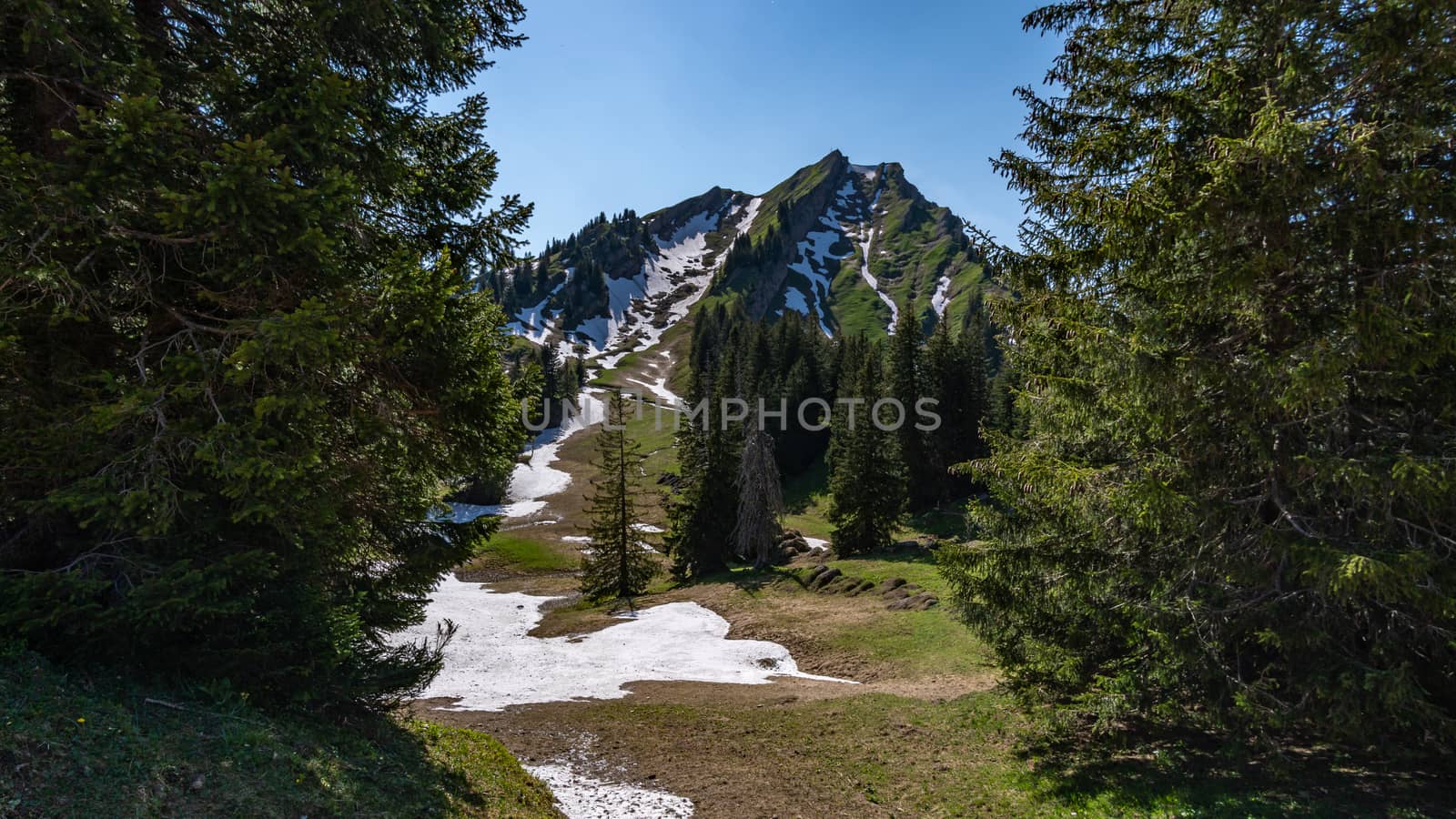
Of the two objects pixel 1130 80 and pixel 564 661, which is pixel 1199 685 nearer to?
pixel 1130 80

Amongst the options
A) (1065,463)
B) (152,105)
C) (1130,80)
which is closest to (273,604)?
(152,105)

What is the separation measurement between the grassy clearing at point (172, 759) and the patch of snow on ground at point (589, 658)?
9.55m

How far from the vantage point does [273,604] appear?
5867mm

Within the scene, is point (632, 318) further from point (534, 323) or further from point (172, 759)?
point (172, 759)

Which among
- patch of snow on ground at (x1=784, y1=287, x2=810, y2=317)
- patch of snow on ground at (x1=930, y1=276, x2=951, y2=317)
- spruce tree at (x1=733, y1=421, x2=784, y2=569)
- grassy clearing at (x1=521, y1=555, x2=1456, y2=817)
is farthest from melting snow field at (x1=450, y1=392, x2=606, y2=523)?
patch of snow on ground at (x1=930, y1=276, x2=951, y2=317)

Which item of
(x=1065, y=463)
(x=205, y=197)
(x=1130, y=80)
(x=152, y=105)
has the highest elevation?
(x=1130, y=80)

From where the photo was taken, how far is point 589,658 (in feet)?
68.5

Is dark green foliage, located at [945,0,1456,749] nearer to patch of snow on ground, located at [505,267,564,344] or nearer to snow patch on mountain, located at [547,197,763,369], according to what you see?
snow patch on mountain, located at [547,197,763,369]

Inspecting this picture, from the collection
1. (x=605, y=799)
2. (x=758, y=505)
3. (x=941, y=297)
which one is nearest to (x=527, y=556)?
(x=758, y=505)

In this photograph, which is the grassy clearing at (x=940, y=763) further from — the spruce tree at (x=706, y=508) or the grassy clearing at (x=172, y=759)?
the spruce tree at (x=706, y=508)

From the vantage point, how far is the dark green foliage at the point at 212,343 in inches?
197

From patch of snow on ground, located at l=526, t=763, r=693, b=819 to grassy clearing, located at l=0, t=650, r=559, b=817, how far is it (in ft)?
9.02

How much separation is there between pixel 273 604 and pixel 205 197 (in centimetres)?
368

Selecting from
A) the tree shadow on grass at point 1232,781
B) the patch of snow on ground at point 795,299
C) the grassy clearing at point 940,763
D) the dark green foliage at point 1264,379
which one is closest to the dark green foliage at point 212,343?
the grassy clearing at point 940,763
